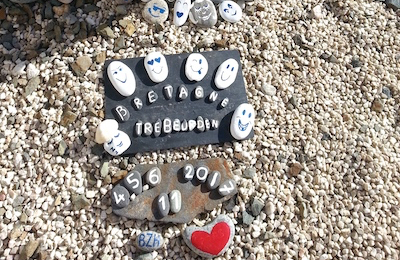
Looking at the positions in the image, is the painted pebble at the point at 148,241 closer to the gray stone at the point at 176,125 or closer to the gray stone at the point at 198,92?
the gray stone at the point at 176,125

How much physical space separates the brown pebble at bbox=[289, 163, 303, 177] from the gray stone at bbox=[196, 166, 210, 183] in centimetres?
44

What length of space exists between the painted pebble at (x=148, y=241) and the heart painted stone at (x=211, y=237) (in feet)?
0.41

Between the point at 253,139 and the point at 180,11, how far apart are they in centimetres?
85

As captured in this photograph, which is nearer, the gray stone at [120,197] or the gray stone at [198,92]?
the gray stone at [120,197]

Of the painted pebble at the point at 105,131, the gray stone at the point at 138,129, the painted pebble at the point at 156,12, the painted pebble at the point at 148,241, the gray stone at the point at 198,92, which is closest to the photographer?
the painted pebble at the point at 148,241

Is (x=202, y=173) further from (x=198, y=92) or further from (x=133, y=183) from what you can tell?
(x=198, y=92)

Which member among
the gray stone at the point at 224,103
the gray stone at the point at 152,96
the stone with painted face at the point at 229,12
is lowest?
the gray stone at the point at 152,96

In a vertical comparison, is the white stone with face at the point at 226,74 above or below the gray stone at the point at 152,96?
above

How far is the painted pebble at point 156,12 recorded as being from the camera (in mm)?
2525

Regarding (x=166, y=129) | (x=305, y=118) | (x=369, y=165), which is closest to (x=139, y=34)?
(x=166, y=129)

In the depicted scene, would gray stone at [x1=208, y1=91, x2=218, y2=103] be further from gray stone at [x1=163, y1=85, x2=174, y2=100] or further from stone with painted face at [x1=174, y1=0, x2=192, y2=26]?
stone with painted face at [x1=174, y1=0, x2=192, y2=26]

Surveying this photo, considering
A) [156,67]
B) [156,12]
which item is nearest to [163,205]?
[156,67]

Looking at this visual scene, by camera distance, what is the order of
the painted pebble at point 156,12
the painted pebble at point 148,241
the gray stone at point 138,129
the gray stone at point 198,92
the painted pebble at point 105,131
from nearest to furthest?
the painted pebble at point 148,241, the painted pebble at point 105,131, the gray stone at point 138,129, the gray stone at point 198,92, the painted pebble at point 156,12

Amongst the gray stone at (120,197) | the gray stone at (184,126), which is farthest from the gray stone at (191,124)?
the gray stone at (120,197)
